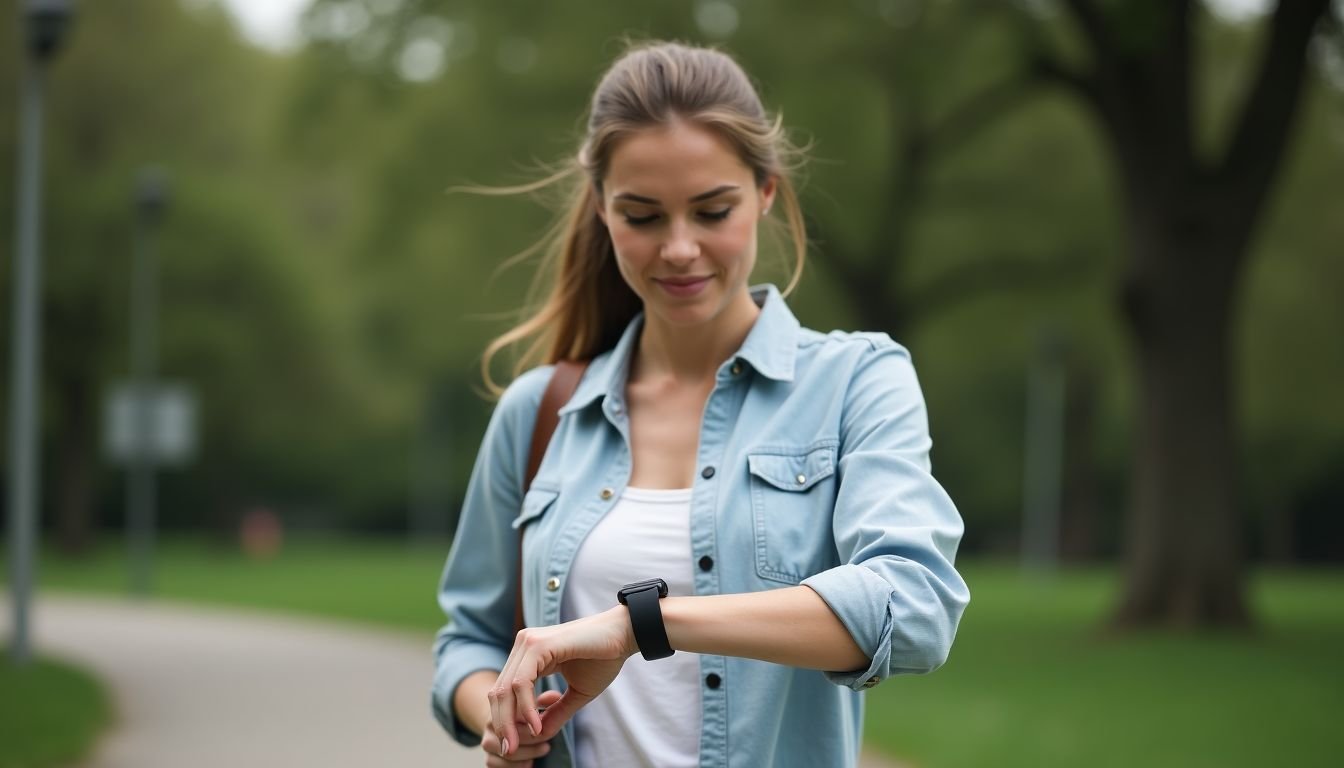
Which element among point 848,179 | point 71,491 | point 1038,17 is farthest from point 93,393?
point 1038,17

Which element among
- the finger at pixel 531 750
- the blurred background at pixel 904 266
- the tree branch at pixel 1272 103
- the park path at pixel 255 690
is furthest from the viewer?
the tree branch at pixel 1272 103

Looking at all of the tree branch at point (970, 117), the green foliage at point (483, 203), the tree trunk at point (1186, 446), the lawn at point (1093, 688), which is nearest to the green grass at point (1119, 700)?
the lawn at point (1093, 688)

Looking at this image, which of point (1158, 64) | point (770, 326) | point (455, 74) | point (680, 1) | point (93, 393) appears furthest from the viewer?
point (93, 393)

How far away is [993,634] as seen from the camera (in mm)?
16453

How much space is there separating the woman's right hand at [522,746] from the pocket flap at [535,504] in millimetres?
355

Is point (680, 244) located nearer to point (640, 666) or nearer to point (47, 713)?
point (640, 666)

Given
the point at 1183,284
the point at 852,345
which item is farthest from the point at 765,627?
the point at 1183,284

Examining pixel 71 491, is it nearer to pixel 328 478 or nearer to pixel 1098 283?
pixel 328 478

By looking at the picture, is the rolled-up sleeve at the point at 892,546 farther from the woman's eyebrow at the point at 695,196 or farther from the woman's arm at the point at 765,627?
the woman's eyebrow at the point at 695,196

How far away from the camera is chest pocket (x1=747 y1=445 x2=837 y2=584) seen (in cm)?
228

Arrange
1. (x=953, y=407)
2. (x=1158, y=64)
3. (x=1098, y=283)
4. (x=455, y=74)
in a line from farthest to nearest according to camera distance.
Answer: (x=953, y=407)
(x=1098, y=283)
(x=455, y=74)
(x=1158, y=64)

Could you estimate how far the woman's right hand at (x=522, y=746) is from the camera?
2.16 metres

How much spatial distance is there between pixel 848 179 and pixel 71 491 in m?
20.2

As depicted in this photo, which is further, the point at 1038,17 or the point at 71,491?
the point at 71,491
